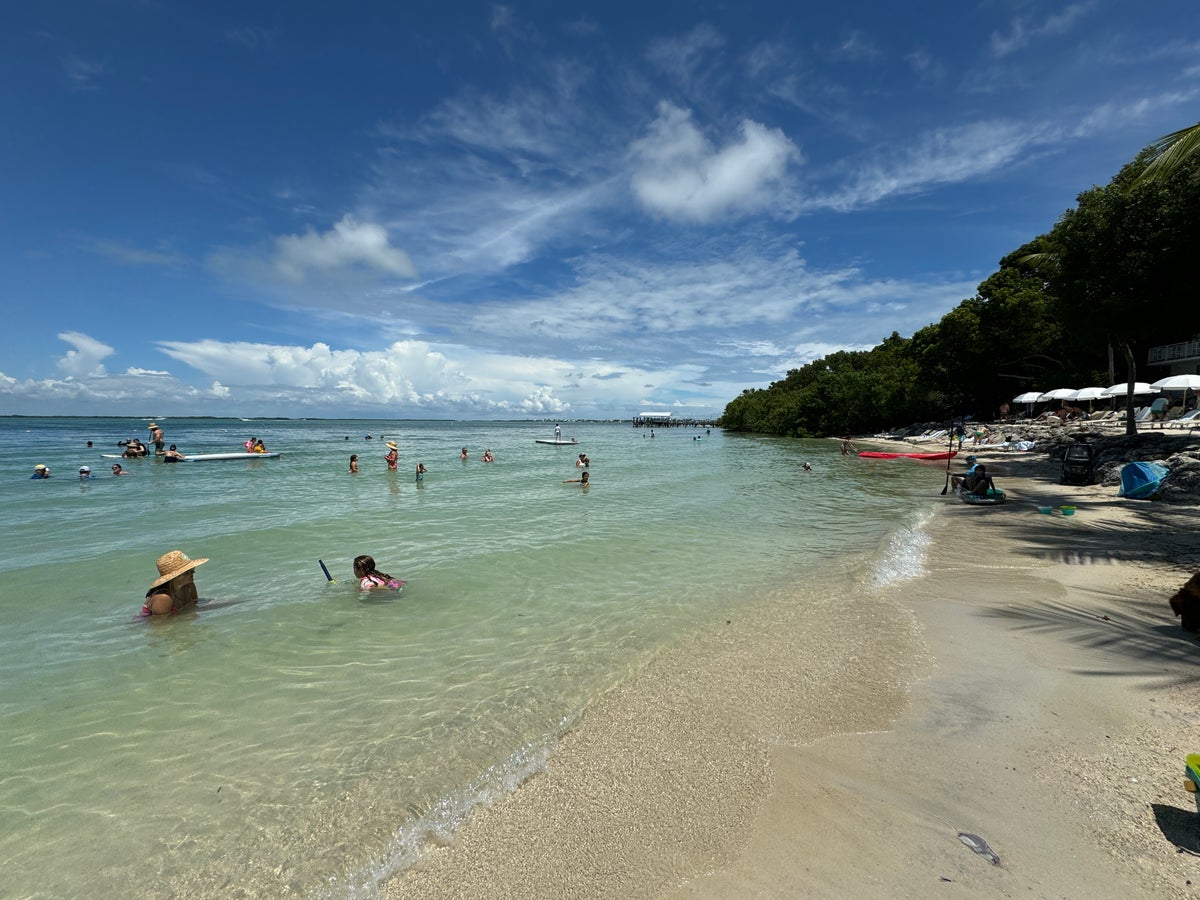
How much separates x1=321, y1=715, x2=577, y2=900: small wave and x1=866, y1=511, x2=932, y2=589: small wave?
6.80 meters

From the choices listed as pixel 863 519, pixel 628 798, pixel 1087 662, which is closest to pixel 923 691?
pixel 1087 662

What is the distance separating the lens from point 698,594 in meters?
8.57

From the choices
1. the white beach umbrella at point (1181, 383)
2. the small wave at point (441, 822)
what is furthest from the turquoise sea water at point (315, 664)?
the white beach umbrella at point (1181, 383)

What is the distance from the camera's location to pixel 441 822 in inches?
143

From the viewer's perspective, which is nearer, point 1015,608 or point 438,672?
point 438,672

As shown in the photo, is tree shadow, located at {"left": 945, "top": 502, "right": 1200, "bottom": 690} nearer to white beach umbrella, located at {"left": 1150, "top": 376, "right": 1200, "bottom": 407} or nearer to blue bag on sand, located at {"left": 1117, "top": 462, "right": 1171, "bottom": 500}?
blue bag on sand, located at {"left": 1117, "top": 462, "right": 1171, "bottom": 500}

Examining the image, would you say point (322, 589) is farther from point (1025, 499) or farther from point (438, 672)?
point (1025, 499)

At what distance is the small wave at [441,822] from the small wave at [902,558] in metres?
6.80

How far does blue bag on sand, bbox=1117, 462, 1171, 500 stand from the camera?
14.5 metres

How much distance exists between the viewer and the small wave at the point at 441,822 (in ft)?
10.4

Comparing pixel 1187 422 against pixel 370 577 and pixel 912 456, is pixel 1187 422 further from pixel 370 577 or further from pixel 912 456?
pixel 370 577

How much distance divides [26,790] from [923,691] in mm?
7838

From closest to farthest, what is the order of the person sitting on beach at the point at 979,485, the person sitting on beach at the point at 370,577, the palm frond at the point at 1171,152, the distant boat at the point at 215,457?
1. the person sitting on beach at the point at 370,577
2. the palm frond at the point at 1171,152
3. the person sitting on beach at the point at 979,485
4. the distant boat at the point at 215,457

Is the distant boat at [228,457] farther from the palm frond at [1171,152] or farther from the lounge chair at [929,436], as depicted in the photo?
the lounge chair at [929,436]
